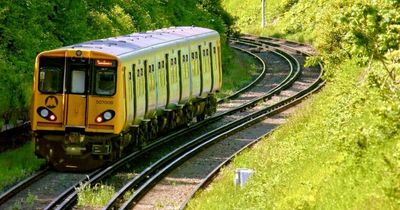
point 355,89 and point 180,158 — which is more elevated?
point 355,89

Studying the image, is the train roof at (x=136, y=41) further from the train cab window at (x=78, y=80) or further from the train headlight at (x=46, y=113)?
the train headlight at (x=46, y=113)

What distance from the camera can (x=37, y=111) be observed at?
22.5 metres

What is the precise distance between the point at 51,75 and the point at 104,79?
1273mm

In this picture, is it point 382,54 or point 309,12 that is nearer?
point 382,54

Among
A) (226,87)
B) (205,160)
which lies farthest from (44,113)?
(226,87)

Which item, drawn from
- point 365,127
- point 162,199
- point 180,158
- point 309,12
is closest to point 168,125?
point 180,158

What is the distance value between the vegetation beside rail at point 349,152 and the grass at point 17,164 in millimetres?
4495

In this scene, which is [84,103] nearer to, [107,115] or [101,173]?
[107,115]

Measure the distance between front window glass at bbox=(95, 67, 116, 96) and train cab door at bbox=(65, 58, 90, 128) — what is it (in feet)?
0.91

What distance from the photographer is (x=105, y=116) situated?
22438 millimetres

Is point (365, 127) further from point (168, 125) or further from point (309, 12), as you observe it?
point (309, 12)

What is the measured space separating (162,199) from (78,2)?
15.4 m

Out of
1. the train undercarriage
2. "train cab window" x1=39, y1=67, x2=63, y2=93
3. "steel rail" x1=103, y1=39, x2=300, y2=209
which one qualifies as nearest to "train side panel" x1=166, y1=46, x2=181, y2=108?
"steel rail" x1=103, y1=39, x2=300, y2=209

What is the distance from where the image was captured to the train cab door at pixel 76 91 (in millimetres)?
22484
